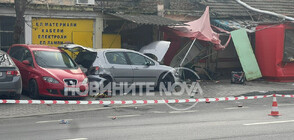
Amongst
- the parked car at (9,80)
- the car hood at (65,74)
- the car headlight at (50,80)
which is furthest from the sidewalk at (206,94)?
the car hood at (65,74)

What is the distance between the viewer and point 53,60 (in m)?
14.7

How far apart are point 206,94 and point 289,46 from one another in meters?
6.63

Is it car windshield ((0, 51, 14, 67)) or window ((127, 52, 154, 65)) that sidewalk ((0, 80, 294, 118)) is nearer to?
car windshield ((0, 51, 14, 67))

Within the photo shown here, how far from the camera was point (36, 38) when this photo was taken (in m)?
19.0

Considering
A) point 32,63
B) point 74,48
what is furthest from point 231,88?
point 32,63

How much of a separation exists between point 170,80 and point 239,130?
7.84 meters

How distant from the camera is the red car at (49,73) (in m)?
13.5

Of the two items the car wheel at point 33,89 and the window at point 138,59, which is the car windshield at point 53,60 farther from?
the window at point 138,59

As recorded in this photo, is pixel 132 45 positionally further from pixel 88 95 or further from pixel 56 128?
pixel 56 128

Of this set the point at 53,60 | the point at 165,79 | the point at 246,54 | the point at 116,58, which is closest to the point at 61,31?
the point at 116,58

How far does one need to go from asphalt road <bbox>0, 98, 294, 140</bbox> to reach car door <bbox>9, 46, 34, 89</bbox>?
9.66 feet

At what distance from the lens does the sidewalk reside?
40.3ft

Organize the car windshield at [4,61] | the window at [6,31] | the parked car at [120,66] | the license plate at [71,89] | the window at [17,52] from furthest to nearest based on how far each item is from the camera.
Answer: the window at [6,31] → the parked car at [120,66] → the window at [17,52] → the license plate at [71,89] → the car windshield at [4,61]

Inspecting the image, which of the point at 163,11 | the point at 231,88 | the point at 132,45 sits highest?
the point at 163,11
